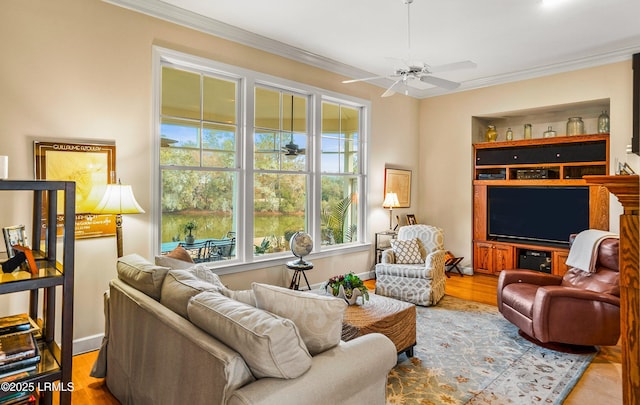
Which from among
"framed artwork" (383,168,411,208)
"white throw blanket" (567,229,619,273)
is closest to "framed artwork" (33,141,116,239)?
"framed artwork" (383,168,411,208)

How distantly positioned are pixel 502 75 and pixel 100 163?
18.1 feet

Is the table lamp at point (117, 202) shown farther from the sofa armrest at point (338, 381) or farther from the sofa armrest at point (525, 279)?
the sofa armrest at point (525, 279)

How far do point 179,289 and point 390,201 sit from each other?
14.0ft

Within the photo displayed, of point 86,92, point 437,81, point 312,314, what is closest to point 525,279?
point 437,81

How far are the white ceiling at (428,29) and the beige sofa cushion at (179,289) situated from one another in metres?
2.47

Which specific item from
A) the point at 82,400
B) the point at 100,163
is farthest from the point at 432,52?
the point at 82,400

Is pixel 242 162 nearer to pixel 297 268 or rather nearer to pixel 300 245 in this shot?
pixel 300 245

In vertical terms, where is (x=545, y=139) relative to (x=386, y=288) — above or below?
above

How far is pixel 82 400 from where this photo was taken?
96.3 inches

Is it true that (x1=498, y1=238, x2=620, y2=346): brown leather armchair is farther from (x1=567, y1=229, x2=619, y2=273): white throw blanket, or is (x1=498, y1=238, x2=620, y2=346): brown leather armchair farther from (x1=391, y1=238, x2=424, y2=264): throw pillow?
(x1=391, y1=238, x2=424, y2=264): throw pillow

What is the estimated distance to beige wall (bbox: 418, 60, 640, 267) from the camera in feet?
15.9

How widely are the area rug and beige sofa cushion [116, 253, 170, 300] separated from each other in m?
1.65

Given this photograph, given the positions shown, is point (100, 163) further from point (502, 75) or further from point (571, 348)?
point (502, 75)

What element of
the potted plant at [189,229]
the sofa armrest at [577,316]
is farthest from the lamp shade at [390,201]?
the potted plant at [189,229]
